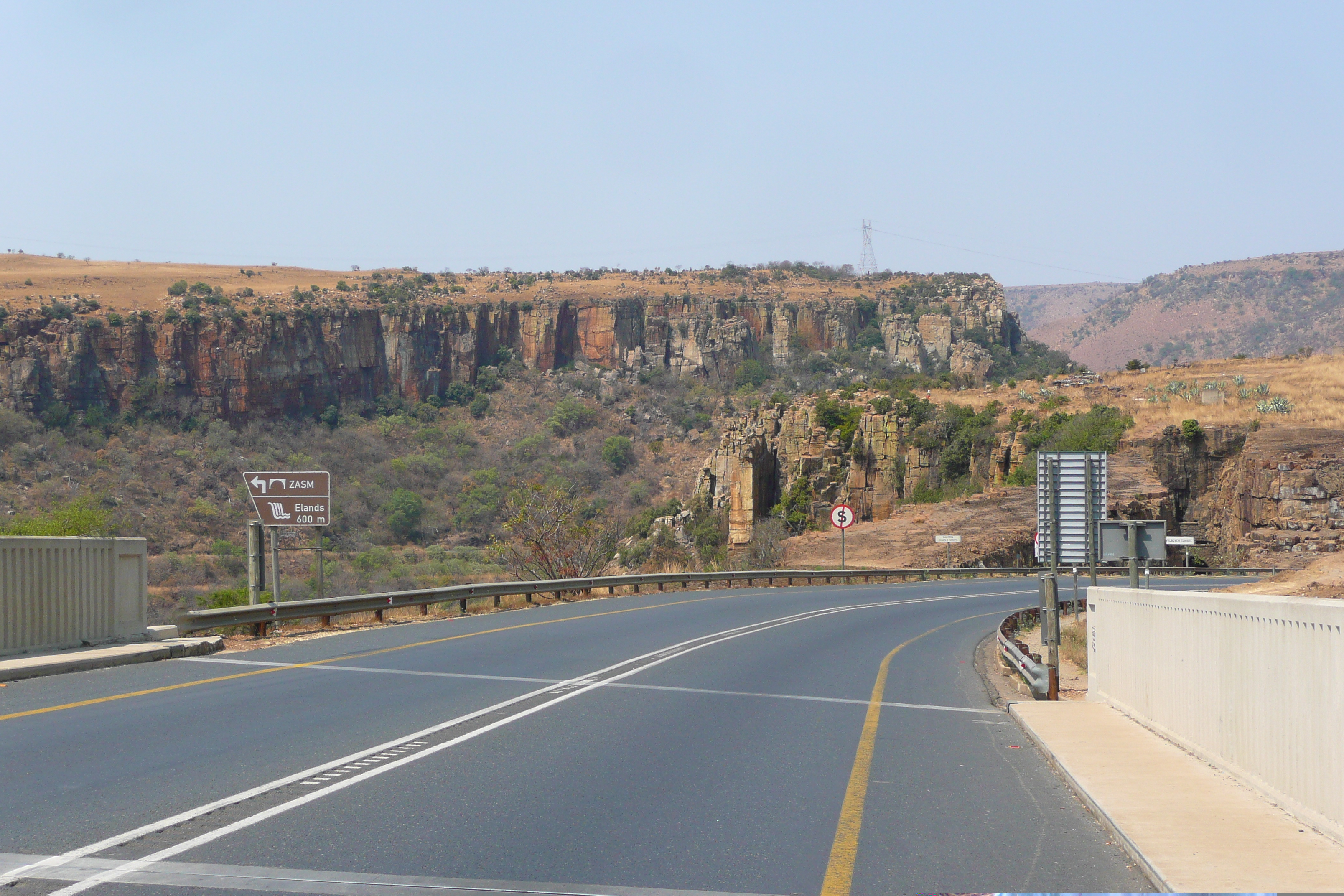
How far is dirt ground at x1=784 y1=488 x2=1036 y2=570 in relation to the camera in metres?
48.7

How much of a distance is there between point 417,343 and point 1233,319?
131785 millimetres

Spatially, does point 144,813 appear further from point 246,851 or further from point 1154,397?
point 1154,397

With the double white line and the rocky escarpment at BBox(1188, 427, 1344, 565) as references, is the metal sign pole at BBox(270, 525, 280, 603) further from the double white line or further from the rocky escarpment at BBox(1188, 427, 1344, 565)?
the rocky escarpment at BBox(1188, 427, 1344, 565)

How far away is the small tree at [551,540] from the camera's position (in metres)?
35.7

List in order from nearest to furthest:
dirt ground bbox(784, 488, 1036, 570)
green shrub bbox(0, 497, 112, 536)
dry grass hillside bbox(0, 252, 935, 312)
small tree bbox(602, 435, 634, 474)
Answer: green shrub bbox(0, 497, 112, 536), dirt ground bbox(784, 488, 1036, 570), small tree bbox(602, 435, 634, 474), dry grass hillside bbox(0, 252, 935, 312)

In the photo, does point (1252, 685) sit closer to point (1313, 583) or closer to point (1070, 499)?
point (1070, 499)

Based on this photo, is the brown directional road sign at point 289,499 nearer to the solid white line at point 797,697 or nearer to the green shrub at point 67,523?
the solid white line at point 797,697

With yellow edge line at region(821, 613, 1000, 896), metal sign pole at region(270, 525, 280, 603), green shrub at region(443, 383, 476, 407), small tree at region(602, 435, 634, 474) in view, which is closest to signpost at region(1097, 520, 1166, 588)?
yellow edge line at region(821, 613, 1000, 896)

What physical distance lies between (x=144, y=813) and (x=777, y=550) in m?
45.4

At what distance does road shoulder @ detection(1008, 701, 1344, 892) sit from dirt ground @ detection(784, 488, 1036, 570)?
38225 millimetres

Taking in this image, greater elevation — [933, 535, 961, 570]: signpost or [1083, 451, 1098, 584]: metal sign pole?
[1083, 451, 1098, 584]: metal sign pole

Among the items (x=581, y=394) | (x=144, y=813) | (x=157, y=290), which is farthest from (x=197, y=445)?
(x=144, y=813)

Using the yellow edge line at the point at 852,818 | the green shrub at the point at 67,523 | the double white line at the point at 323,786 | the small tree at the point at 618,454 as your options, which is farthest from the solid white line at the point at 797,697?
A: the small tree at the point at 618,454

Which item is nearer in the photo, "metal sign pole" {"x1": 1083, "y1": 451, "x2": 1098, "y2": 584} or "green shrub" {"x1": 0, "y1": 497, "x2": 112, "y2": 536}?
"metal sign pole" {"x1": 1083, "y1": 451, "x2": 1098, "y2": 584}
